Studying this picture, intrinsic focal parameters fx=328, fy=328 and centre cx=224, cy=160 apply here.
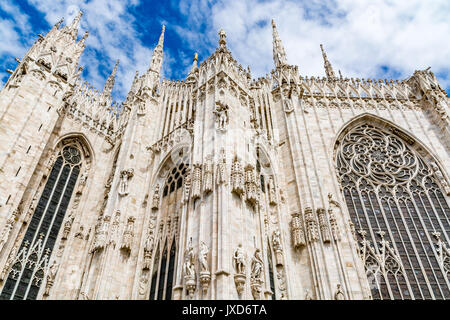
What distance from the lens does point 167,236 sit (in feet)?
48.9

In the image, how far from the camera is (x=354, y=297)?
12.3 m

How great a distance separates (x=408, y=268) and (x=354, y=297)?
4.56 meters

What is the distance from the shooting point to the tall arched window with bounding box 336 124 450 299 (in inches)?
580

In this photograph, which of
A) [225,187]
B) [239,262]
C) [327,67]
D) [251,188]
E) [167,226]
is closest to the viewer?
[239,262]

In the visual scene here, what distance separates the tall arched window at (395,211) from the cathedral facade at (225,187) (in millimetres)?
74

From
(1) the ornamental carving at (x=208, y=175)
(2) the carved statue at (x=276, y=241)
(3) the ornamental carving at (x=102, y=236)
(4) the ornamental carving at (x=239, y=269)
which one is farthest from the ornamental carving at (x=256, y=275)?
(3) the ornamental carving at (x=102, y=236)

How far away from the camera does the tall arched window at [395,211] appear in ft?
48.4

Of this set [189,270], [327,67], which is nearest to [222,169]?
[189,270]

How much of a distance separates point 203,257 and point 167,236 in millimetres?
4716

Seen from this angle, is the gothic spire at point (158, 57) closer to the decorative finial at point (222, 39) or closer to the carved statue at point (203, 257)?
the decorative finial at point (222, 39)

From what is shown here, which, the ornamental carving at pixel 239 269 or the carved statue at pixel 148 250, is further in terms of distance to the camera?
the carved statue at pixel 148 250

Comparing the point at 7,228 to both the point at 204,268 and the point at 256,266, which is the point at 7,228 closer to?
the point at 204,268
